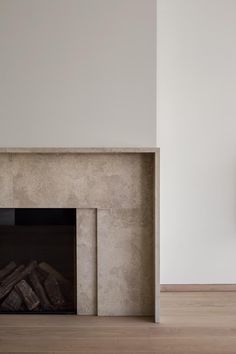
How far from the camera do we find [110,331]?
2.64 m

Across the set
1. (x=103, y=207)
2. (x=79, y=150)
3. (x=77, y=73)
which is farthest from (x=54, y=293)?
(x=77, y=73)

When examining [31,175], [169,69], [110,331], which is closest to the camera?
[110,331]

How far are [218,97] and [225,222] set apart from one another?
0.95 m

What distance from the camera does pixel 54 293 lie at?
299 centimetres

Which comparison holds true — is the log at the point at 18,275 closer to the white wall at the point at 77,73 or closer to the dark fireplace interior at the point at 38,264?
the dark fireplace interior at the point at 38,264

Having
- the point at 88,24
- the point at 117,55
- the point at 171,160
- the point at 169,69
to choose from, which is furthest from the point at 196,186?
the point at 88,24

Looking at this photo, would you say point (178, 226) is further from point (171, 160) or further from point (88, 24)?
point (88, 24)

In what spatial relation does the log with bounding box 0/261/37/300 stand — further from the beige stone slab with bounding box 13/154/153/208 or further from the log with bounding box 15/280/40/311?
the beige stone slab with bounding box 13/154/153/208

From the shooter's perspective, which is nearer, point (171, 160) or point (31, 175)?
point (31, 175)

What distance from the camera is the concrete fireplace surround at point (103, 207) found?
284 centimetres

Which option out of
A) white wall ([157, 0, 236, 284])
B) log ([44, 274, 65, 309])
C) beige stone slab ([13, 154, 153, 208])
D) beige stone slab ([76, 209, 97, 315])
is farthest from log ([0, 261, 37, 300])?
white wall ([157, 0, 236, 284])

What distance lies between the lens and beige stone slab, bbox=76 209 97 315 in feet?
9.49

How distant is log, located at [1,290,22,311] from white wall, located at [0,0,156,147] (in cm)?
102

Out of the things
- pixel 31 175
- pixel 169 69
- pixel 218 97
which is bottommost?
pixel 31 175
